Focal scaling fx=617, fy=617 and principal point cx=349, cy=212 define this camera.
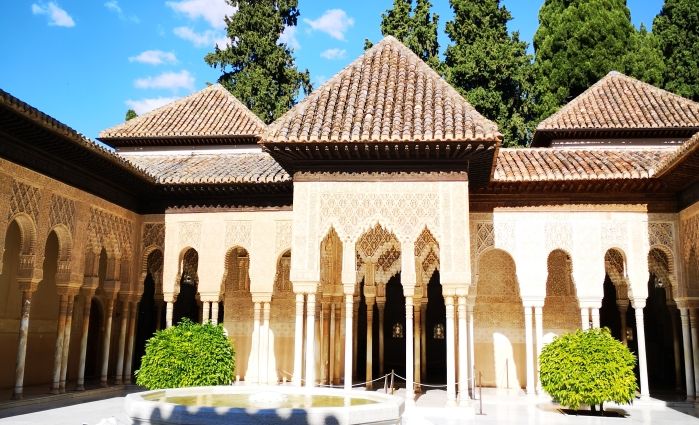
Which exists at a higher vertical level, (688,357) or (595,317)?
(595,317)

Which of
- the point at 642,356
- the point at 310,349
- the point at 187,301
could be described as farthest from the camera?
the point at 187,301

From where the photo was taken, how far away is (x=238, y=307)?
16500 mm

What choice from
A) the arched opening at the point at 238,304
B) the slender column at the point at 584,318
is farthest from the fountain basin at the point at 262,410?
the arched opening at the point at 238,304

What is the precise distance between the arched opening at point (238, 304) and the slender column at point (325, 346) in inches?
89.2

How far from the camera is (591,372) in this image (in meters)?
10.9

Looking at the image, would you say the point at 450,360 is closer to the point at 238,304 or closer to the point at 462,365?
the point at 462,365

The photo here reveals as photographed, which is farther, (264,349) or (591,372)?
(264,349)

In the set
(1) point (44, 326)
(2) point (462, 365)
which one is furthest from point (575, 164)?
(1) point (44, 326)

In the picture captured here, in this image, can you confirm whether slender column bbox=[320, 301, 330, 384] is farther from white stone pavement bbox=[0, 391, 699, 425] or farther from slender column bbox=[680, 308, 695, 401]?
slender column bbox=[680, 308, 695, 401]

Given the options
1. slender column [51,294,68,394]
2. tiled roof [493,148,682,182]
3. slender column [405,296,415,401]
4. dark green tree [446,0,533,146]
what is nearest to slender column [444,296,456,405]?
slender column [405,296,415,401]

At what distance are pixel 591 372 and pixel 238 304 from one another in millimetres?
9188

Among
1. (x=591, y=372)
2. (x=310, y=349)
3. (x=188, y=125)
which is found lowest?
(x=591, y=372)

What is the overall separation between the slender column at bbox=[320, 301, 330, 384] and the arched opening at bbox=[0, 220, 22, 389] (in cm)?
703

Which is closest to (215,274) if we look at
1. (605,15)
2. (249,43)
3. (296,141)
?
(296,141)
